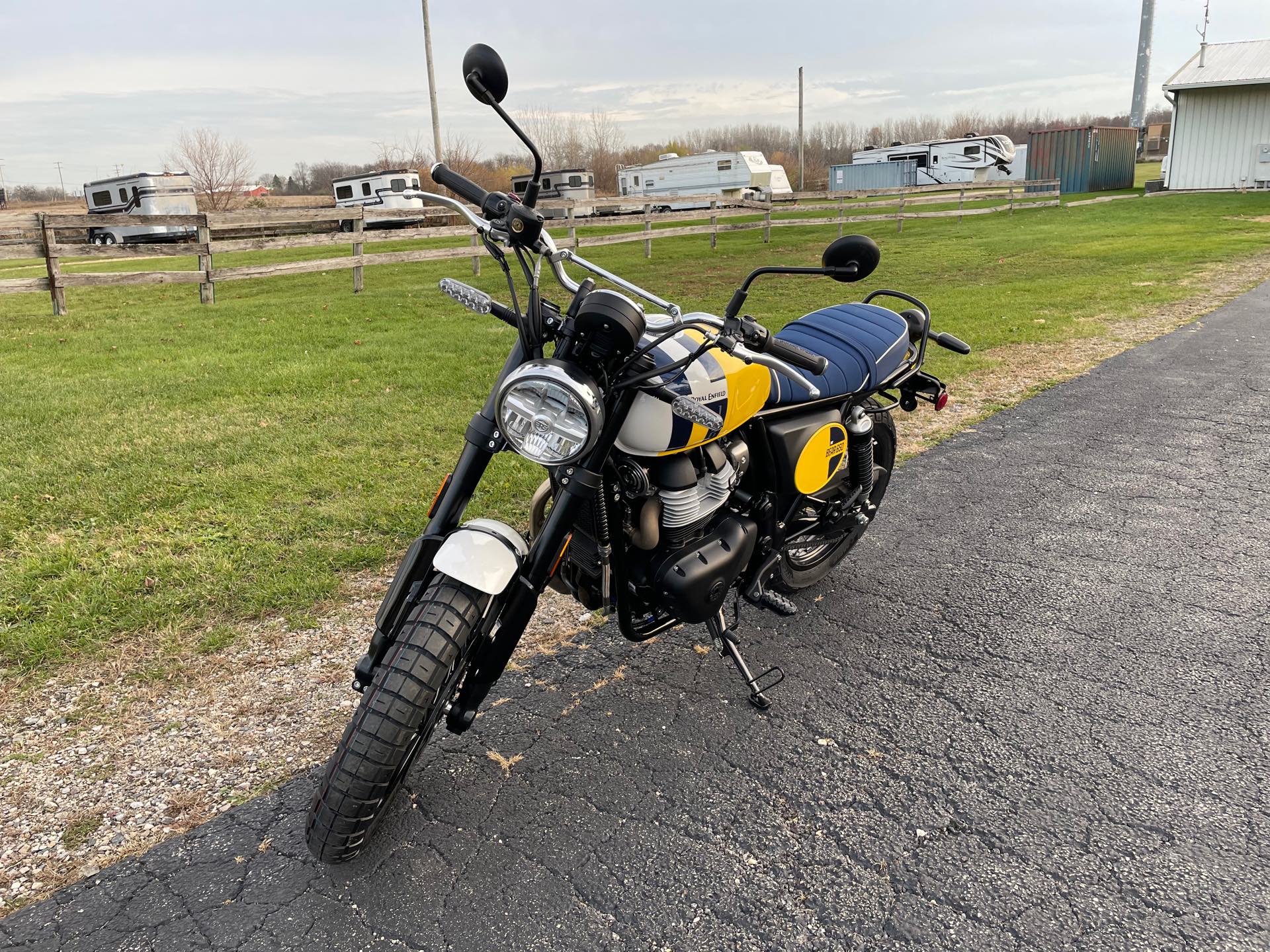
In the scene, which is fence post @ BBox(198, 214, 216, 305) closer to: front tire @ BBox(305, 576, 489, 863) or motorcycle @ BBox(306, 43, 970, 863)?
motorcycle @ BBox(306, 43, 970, 863)

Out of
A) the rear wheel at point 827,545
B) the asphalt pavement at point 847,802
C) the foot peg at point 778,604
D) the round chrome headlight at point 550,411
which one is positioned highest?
the round chrome headlight at point 550,411

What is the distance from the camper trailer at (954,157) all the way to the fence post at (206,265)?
31.1 m

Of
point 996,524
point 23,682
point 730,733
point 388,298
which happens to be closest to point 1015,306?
point 996,524

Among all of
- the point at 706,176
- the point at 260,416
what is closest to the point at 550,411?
the point at 260,416

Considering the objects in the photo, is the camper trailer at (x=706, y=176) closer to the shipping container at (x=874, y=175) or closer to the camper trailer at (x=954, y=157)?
the shipping container at (x=874, y=175)

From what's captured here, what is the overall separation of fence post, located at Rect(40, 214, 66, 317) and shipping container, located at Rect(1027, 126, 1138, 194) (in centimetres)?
3939

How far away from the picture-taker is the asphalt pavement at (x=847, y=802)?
204cm

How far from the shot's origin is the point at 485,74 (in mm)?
2053

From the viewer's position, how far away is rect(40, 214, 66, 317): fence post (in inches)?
439

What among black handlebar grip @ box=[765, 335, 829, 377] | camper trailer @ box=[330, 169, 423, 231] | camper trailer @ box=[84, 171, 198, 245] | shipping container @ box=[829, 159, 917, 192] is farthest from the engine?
shipping container @ box=[829, 159, 917, 192]

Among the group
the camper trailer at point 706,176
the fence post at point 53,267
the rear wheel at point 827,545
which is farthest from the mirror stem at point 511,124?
the camper trailer at point 706,176

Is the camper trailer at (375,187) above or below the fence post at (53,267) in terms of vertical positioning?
above

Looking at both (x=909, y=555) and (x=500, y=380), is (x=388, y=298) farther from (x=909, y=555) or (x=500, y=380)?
(x=500, y=380)

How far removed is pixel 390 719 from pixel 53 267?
481 inches
